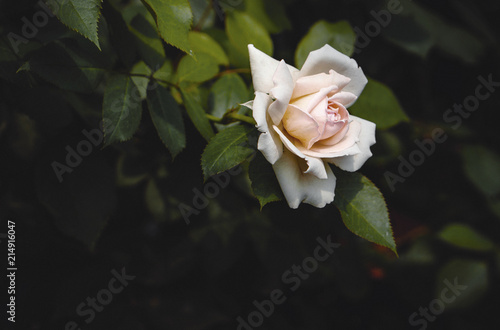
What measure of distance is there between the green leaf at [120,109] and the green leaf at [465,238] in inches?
54.9

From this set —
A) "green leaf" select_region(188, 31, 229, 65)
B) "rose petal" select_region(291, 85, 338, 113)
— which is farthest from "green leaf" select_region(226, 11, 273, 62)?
"rose petal" select_region(291, 85, 338, 113)

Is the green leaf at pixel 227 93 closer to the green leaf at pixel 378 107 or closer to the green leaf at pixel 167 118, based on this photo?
the green leaf at pixel 167 118

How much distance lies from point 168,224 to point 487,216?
4.69 feet

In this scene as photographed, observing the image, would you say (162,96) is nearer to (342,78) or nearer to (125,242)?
(342,78)

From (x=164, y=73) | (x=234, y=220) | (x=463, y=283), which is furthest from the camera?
(x=463, y=283)

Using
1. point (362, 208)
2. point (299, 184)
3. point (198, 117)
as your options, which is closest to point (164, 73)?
point (198, 117)

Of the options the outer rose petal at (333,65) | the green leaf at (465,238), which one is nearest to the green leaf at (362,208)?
the outer rose petal at (333,65)

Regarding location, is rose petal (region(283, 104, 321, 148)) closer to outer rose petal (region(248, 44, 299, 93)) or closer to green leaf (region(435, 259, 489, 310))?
outer rose petal (region(248, 44, 299, 93))

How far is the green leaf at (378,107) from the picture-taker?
99cm

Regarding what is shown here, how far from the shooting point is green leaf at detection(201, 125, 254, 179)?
0.67m

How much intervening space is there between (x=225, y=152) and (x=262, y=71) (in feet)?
0.55

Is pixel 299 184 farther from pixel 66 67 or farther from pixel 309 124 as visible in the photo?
pixel 66 67

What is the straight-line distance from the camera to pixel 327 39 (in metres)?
1.00

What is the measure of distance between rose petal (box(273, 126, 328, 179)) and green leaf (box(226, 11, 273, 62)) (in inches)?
Result: 15.0
